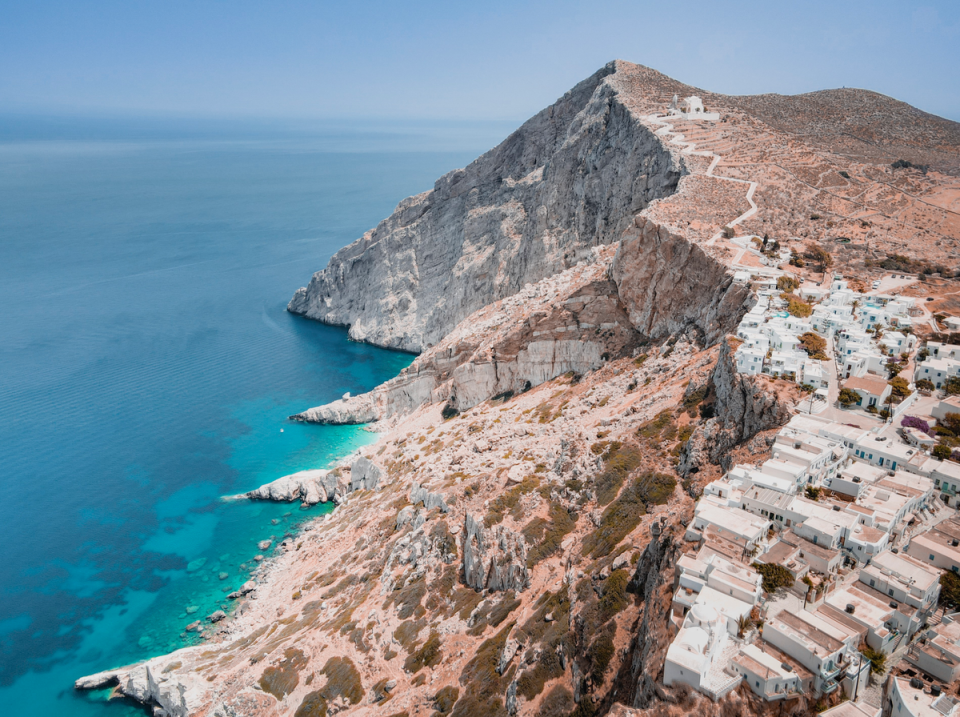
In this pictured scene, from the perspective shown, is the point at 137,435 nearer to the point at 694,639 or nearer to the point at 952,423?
the point at 694,639

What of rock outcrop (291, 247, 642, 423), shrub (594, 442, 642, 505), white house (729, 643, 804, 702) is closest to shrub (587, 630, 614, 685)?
white house (729, 643, 804, 702)

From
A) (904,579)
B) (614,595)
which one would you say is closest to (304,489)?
(614,595)

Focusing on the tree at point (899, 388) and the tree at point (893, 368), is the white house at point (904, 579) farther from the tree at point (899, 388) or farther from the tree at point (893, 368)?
the tree at point (893, 368)

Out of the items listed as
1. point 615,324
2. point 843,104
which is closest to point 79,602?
point 615,324

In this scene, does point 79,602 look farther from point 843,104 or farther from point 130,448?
point 843,104

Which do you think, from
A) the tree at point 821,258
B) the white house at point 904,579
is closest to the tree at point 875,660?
the white house at point 904,579

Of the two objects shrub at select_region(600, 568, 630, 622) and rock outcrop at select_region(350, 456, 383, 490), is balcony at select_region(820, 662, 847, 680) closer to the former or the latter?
shrub at select_region(600, 568, 630, 622)
